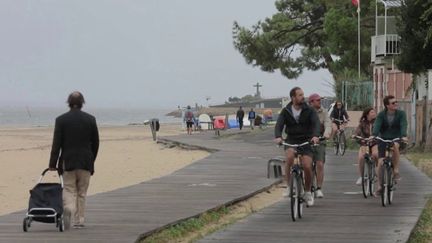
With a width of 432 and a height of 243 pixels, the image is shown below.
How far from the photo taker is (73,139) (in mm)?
9695

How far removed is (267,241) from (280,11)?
44.3 metres

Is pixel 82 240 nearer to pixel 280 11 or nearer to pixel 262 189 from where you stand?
pixel 262 189

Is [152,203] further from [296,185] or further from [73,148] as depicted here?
[73,148]

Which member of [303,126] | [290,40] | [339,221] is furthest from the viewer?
[290,40]

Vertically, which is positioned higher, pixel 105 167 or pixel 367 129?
pixel 367 129

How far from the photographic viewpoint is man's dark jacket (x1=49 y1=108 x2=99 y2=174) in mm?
9688

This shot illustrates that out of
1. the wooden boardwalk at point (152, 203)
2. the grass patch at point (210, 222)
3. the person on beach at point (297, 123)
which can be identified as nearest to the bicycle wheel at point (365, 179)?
the grass patch at point (210, 222)

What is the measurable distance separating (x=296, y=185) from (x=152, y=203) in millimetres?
2970

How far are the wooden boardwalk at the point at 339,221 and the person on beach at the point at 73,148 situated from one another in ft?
5.78

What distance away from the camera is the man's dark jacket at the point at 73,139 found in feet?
31.8

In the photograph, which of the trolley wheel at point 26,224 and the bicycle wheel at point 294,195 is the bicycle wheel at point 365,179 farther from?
the trolley wheel at point 26,224

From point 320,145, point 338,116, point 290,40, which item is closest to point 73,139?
point 320,145

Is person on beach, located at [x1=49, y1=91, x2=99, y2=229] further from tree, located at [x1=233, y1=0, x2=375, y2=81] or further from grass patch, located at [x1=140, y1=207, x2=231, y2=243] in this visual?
tree, located at [x1=233, y1=0, x2=375, y2=81]

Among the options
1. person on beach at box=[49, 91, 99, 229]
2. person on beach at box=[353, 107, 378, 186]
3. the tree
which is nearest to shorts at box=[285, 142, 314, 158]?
person on beach at box=[353, 107, 378, 186]
